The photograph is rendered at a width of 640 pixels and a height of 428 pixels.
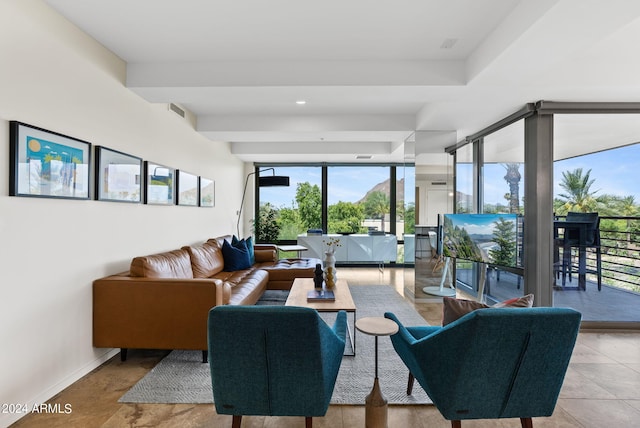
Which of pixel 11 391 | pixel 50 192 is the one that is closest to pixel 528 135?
pixel 50 192

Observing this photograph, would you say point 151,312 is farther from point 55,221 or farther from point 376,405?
point 376,405

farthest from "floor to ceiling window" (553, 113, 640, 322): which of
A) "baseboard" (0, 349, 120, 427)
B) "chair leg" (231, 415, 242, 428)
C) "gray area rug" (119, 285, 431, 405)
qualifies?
"baseboard" (0, 349, 120, 427)

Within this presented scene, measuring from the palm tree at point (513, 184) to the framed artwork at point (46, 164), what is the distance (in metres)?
4.49

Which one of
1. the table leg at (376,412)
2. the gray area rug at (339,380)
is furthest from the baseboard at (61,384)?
the table leg at (376,412)

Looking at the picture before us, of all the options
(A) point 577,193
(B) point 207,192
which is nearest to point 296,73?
(B) point 207,192

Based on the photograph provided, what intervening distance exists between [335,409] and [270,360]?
843 millimetres

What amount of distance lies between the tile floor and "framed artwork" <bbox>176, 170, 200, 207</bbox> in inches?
81.0

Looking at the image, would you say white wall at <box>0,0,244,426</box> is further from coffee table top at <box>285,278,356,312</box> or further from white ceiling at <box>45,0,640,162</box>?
coffee table top at <box>285,278,356,312</box>

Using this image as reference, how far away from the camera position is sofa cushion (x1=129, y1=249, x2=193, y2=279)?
9.20 feet

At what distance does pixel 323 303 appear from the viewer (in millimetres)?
2945

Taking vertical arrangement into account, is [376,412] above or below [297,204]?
below

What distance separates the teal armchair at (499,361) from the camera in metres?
1.53

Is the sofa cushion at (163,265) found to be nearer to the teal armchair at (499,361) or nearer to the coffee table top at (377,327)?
the coffee table top at (377,327)

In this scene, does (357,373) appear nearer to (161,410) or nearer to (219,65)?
(161,410)
